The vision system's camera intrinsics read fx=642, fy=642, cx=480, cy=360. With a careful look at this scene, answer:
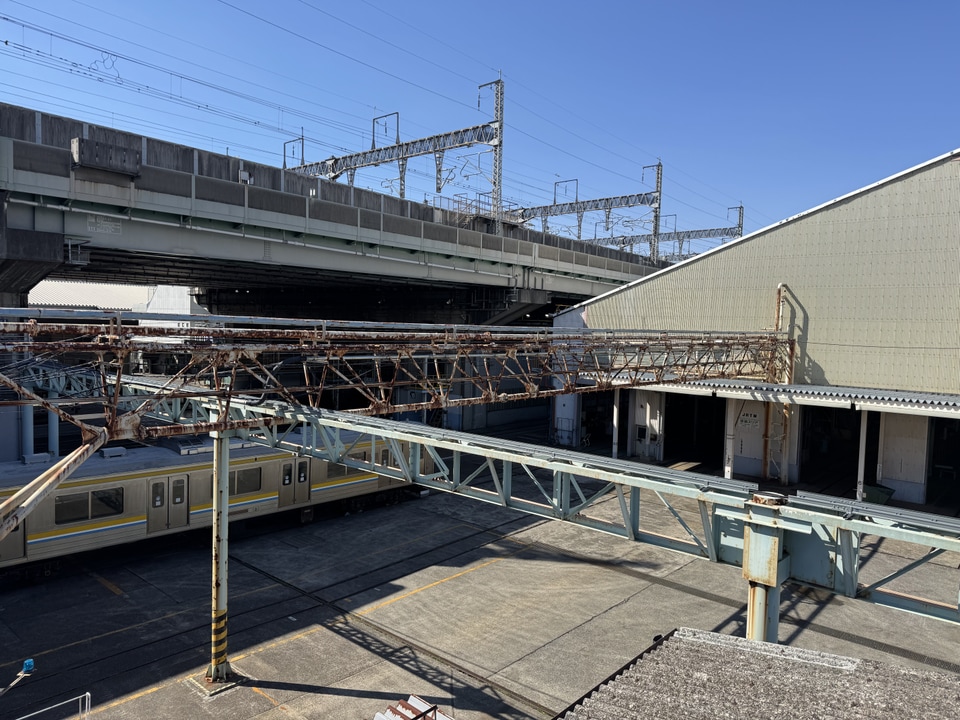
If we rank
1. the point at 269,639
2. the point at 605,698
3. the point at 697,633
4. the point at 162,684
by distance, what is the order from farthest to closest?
1. the point at 269,639
2. the point at 162,684
3. the point at 697,633
4. the point at 605,698

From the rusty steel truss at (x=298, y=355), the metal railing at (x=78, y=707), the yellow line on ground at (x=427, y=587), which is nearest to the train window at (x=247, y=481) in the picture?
the rusty steel truss at (x=298, y=355)

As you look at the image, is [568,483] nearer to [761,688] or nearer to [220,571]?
[761,688]

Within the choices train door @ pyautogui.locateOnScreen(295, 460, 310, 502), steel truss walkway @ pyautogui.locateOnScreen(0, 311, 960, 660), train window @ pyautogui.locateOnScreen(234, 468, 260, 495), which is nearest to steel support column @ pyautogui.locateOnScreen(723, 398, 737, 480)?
steel truss walkway @ pyautogui.locateOnScreen(0, 311, 960, 660)

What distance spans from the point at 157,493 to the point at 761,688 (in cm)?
1534

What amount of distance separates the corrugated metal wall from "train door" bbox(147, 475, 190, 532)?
897 inches

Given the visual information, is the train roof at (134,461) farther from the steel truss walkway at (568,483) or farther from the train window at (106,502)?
the steel truss walkway at (568,483)

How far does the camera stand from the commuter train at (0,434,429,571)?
597 inches

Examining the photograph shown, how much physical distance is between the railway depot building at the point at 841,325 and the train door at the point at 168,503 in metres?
17.3

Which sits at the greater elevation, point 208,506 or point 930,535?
point 930,535

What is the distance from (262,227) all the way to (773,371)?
21.6 m

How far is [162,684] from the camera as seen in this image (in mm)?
11445

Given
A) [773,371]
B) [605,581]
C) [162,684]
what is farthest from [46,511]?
[773,371]

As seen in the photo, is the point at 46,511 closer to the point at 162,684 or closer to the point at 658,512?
the point at 162,684

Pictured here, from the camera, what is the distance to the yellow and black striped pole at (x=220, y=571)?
11477 millimetres
